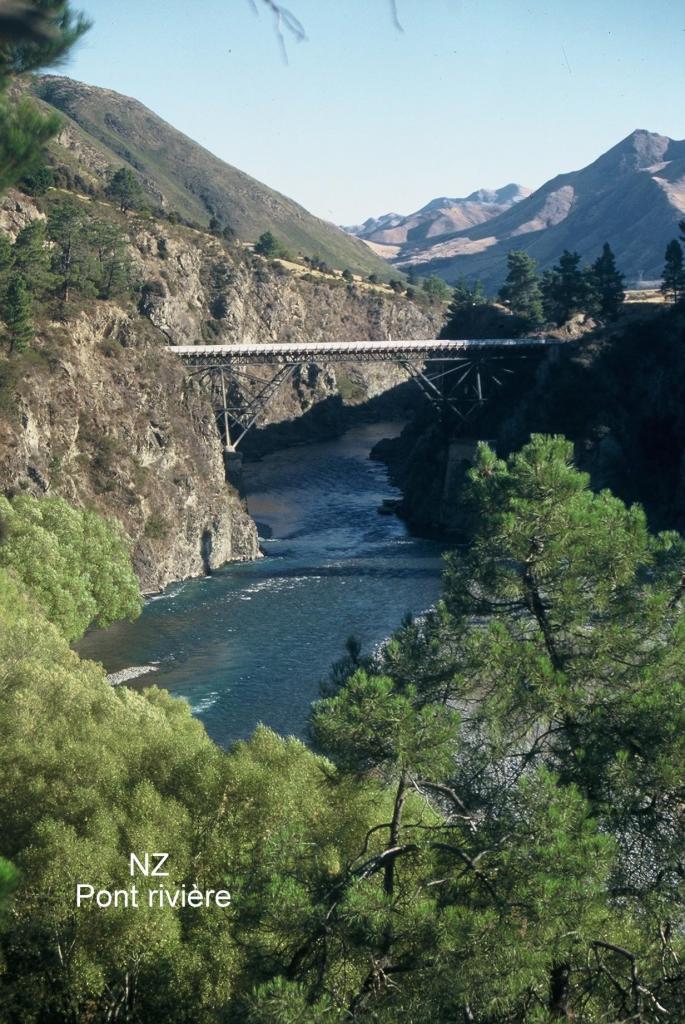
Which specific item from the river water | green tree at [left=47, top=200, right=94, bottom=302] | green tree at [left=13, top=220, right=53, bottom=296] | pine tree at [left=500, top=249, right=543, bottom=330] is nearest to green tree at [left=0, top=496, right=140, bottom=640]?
the river water

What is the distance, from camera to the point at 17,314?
62.6 meters

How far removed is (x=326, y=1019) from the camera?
40.8 ft

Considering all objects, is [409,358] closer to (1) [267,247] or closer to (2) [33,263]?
(2) [33,263]

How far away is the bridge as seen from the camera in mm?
79750

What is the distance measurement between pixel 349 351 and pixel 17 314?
28.0 meters

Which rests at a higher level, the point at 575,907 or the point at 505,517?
the point at 505,517

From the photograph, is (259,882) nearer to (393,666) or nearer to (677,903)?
(393,666)

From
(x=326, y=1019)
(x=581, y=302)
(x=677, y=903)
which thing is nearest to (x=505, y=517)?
(x=677, y=903)

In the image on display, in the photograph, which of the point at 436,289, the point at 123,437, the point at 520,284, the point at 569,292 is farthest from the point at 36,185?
the point at 436,289

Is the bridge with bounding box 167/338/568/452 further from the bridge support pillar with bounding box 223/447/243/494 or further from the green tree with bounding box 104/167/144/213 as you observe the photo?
the green tree with bounding box 104/167/144/213

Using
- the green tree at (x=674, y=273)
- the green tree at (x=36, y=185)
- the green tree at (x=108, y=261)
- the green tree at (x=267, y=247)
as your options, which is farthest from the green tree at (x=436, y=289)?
the green tree at (x=108, y=261)

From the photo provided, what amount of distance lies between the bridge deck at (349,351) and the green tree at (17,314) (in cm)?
1443

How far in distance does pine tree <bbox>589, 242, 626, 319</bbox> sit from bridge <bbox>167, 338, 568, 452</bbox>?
518 cm

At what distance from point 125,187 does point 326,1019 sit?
11415 cm
